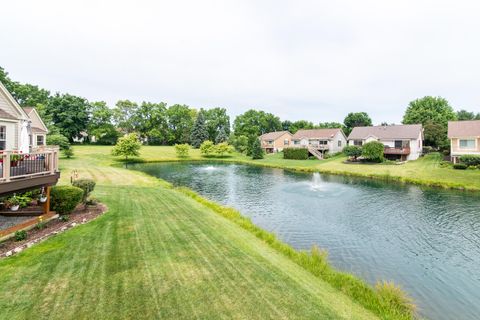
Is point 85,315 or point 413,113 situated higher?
point 413,113

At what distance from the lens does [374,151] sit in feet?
158

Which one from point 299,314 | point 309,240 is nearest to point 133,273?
point 299,314

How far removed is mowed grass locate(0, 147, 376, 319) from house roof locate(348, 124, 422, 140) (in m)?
52.5

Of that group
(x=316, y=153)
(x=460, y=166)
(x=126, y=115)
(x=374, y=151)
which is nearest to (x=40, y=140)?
(x=316, y=153)

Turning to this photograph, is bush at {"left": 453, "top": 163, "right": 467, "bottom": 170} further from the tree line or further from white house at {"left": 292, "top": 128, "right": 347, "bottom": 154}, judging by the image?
white house at {"left": 292, "top": 128, "right": 347, "bottom": 154}

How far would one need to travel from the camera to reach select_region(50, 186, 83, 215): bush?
1257 centimetres

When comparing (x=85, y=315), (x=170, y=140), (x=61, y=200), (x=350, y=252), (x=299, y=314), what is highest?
(x=170, y=140)

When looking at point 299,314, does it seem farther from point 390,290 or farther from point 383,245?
point 383,245

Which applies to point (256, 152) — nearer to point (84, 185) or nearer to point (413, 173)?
point (413, 173)

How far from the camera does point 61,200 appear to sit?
12.6m

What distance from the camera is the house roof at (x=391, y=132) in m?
52.9

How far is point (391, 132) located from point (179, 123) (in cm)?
6788

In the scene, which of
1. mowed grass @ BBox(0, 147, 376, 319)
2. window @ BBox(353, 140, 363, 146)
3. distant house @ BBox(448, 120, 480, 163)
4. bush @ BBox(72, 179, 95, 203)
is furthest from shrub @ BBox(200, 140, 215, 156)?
mowed grass @ BBox(0, 147, 376, 319)

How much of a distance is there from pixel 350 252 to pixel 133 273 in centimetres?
1084
